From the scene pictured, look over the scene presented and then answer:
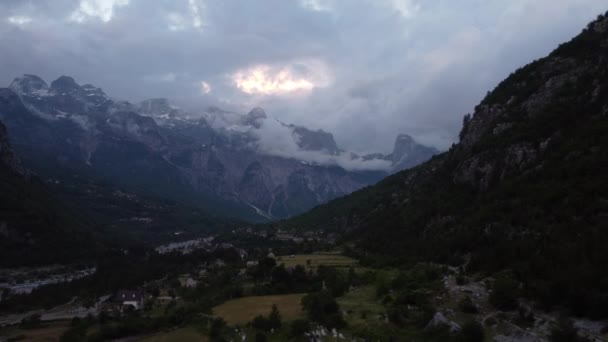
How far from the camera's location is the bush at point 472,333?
38594 mm

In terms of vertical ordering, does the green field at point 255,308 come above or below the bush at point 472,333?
below

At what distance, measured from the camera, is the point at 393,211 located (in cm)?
14025

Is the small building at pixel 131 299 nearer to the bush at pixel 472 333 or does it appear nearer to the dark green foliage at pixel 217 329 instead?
the dark green foliage at pixel 217 329

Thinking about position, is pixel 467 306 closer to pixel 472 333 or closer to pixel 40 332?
pixel 472 333

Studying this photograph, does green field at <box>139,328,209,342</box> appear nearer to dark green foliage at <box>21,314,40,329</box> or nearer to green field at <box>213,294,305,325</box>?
green field at <box>213,294,305,325</box>

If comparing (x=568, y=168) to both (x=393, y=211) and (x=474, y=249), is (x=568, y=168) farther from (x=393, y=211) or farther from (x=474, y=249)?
(x=393, y=211)

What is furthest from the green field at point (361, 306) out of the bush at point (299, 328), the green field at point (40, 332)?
the green field at point (40, 332)

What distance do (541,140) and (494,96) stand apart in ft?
135

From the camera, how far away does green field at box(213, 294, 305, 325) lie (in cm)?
6174

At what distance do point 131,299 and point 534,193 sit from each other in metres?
78.0

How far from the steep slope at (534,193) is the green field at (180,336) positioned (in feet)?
116

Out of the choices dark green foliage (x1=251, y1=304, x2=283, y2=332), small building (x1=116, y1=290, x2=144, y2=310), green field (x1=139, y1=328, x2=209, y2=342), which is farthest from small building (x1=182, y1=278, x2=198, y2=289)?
dark green foliage (x1=251, y1=304, x2=283, y2=332)

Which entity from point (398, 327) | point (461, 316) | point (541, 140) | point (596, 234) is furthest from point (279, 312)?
point (541, 140)

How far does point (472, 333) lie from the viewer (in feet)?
127
